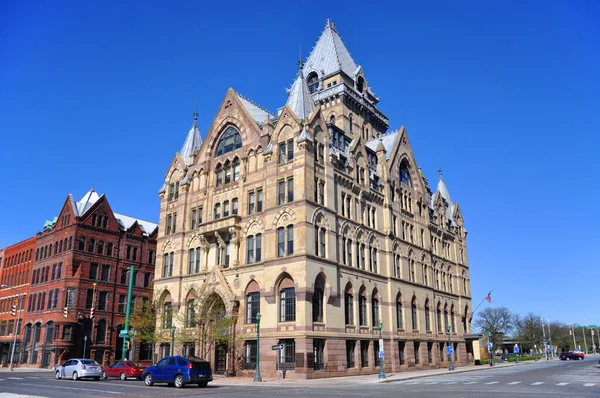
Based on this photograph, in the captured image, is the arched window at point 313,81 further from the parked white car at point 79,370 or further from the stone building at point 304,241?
the parked white car at point 79,370

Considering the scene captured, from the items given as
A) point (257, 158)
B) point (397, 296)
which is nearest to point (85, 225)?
point (257, 158)

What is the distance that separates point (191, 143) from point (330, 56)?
78.8ft

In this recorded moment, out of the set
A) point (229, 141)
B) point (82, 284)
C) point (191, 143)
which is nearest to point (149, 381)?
point (229, 141)

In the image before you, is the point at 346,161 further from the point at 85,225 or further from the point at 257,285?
the point at 85,225

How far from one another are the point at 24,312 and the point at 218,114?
4138 centimetres

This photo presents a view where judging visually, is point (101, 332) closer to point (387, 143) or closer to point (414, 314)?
point (414, 314)

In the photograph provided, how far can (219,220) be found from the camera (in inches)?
1816

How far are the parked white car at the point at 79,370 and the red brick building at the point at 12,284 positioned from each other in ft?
117

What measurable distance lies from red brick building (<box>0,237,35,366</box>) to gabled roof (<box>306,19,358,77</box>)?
4806 centimetres

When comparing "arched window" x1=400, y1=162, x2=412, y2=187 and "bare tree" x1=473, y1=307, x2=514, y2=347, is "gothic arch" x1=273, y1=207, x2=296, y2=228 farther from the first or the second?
"bare tree" x1=473, y1=307, x2=514, y2=347

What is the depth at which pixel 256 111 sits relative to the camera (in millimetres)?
51531

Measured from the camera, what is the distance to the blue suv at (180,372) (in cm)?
2789

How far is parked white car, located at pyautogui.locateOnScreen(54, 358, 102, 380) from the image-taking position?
33.8m

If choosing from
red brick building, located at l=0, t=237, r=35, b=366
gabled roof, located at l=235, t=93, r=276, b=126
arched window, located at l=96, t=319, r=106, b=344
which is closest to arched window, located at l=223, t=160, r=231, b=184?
gabled roof, located at l=235, t=93, r=276, b=126
